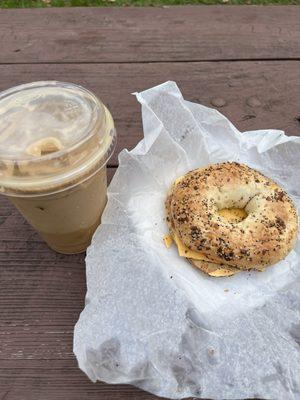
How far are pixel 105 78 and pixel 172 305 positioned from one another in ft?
3.18

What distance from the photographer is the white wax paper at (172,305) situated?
988mm

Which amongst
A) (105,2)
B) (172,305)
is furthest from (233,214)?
(105,2)

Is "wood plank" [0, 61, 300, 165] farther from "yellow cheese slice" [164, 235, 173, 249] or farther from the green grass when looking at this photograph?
the green grass

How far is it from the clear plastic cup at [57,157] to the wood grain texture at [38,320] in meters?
0.08

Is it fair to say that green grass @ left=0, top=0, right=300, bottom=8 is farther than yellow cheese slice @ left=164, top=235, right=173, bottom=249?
Yes

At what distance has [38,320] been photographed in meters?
1.08

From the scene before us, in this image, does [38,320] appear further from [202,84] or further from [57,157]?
[202,84]

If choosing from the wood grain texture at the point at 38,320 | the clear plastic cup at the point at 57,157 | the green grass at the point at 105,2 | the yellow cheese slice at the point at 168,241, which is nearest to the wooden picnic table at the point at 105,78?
the wood grain texture at the point at 38,320

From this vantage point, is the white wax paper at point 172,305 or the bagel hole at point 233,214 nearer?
the white wax paper at point 172,305

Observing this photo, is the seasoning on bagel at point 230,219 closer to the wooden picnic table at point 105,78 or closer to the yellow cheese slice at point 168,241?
the yellow cheese slice at point 168,241

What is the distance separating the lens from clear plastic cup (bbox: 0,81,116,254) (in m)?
0.99

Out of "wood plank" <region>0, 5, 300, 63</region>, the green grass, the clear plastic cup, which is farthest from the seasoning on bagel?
the green grass

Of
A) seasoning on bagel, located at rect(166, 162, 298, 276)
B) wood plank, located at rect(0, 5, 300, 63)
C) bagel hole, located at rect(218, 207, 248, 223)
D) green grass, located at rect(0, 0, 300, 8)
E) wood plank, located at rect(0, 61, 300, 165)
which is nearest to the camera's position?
Answer: seasoning on bagel, located at rect(166, 162, 298, 276)

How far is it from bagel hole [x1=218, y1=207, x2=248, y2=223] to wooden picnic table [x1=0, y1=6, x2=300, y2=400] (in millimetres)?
334
